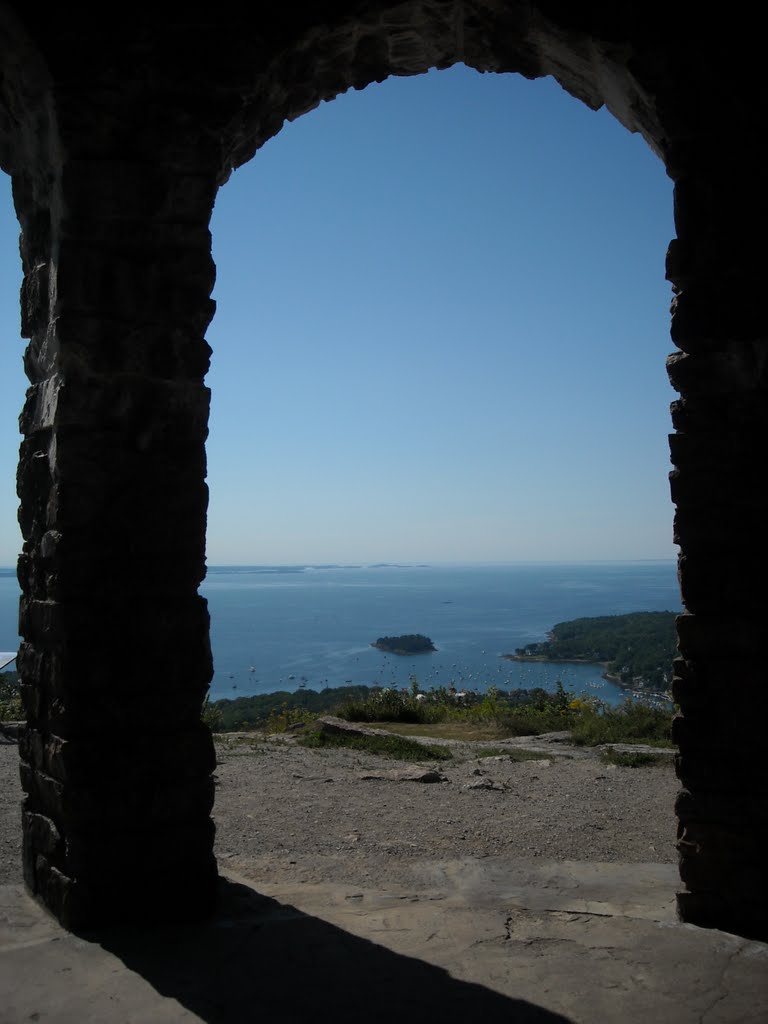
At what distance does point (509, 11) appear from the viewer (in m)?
4.20

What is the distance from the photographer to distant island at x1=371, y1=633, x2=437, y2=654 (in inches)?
2078

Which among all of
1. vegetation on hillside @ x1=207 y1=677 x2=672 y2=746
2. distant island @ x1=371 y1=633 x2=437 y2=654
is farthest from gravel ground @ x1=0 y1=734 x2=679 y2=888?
distant island @ x1=371 y1=633 x2=437 y2=654

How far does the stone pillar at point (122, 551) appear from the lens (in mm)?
3691

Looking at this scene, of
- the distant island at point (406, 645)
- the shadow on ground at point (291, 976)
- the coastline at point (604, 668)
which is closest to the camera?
the shadow on ground at point (291, 976)

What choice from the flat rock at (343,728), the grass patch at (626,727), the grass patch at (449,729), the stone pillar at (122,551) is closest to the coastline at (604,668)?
the grass patch at (626,727)

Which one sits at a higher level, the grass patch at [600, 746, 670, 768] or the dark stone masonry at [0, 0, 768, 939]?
the dark stone masonry at [0, 0, 768, 939]

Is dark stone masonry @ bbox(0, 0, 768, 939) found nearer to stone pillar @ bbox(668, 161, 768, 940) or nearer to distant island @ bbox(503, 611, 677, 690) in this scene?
stone pillar @ bbox(668, 161, 768, 940)

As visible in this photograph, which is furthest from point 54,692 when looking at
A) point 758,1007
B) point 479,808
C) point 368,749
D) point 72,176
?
point 368,749

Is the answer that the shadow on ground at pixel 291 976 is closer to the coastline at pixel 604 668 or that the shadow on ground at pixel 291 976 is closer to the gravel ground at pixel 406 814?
the gravel ground at pixel 406 814

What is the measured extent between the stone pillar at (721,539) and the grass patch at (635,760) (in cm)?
439

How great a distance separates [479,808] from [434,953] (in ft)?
10.2

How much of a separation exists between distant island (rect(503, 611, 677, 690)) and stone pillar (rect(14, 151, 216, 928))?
501 inches

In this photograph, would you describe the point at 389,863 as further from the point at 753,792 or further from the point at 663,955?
the point at 753,792

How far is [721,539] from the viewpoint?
12.2 feet
